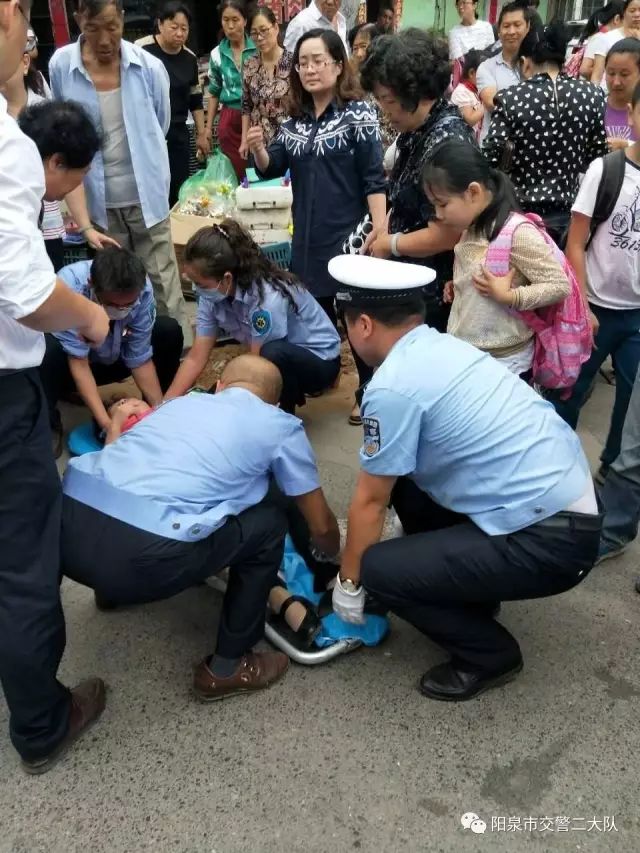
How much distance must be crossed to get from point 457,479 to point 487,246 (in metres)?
0.83

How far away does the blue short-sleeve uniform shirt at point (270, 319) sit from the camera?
310 centimetres

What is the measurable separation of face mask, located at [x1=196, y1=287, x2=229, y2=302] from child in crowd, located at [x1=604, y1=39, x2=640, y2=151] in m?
2.00

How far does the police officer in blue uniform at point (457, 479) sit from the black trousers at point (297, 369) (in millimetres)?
1177

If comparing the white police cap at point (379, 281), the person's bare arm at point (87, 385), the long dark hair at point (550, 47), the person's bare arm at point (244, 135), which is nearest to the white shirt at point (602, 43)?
the long dark hair at point (550, 47)

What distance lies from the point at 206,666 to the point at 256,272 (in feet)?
5.40

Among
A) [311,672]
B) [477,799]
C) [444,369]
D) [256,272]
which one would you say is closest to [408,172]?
[256,272]

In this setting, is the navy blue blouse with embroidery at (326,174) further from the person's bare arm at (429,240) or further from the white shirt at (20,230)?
the white shirt at (20,230)

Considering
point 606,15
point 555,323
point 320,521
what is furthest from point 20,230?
point 606,15

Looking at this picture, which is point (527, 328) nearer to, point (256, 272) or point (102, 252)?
point (256, 272)

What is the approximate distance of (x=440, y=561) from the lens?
196cm

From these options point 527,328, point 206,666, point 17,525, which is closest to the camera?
point 17,525

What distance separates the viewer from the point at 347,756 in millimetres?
1939

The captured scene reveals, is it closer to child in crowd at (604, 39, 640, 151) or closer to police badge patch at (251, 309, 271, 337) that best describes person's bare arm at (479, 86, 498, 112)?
child in crowd at (604, 39, 640, 151)

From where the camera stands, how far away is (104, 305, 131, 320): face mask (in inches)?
118
